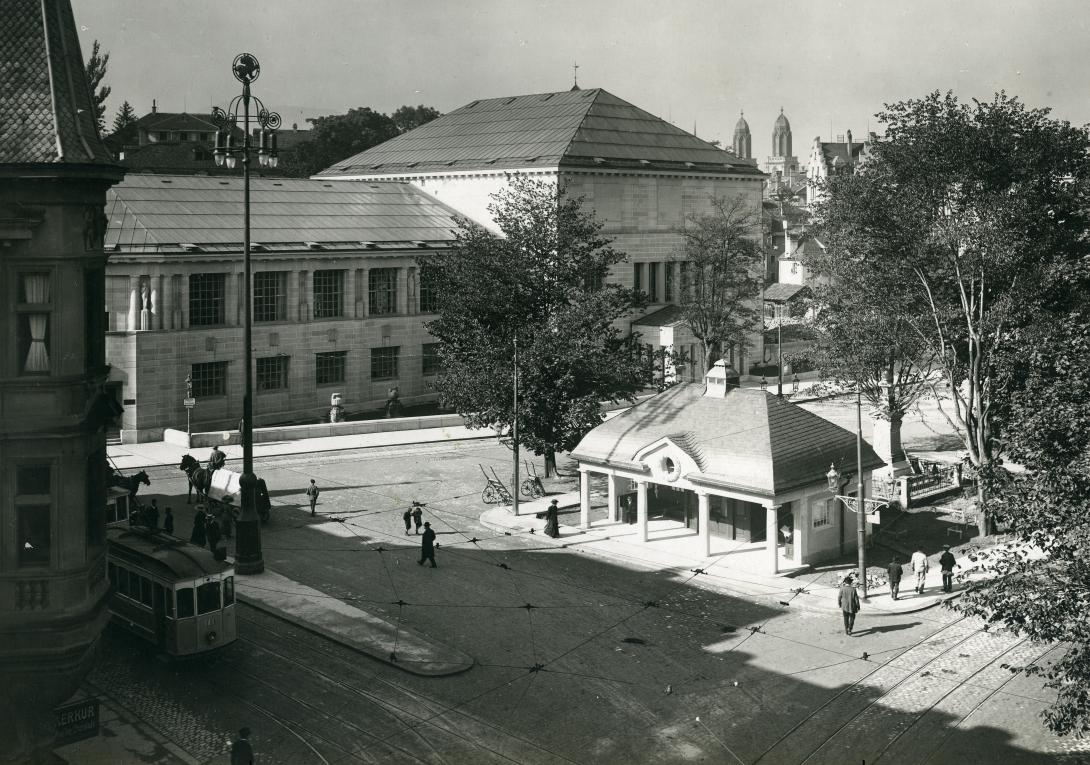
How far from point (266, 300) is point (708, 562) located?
32.0 meters

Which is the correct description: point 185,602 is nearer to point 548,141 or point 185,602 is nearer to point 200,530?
point 200,530

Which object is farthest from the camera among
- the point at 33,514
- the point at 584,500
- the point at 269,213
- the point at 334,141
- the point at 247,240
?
the point at 334,141

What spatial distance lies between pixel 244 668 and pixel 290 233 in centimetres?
4006

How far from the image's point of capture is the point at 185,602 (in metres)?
23.7

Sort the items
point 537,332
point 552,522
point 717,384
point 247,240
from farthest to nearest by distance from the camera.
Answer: point 537,332 < point 717,384 < point 552,522 < point 247,240

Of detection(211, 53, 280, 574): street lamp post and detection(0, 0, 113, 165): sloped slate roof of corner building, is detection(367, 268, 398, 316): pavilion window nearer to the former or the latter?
detection(211, 53, 280, 574): street lamp post

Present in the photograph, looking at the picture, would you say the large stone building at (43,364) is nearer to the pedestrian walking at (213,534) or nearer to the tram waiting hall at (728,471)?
the pedestrian walking at (213,534)

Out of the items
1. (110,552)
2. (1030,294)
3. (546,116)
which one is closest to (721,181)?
(546,116)

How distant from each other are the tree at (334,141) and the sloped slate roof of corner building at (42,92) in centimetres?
9868

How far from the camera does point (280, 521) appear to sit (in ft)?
126

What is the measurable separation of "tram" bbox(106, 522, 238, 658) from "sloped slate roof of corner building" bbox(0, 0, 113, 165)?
9.48 m

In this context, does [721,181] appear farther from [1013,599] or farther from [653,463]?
[1013,599]

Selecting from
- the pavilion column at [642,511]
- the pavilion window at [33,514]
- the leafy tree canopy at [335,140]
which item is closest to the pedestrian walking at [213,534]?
the pavilion column at [642,511]

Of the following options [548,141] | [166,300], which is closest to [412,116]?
[548,141]
